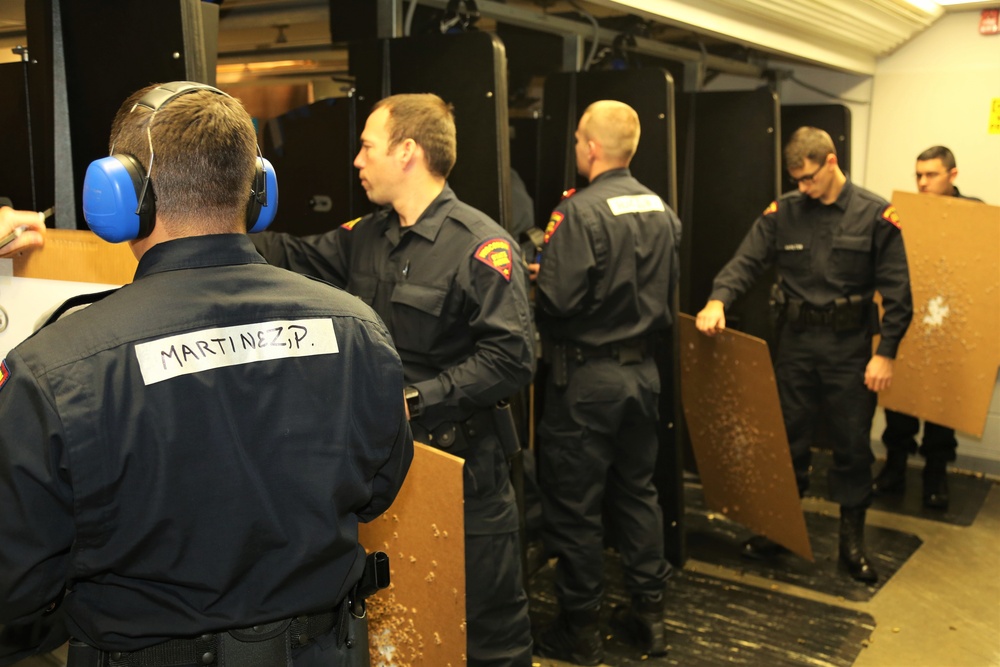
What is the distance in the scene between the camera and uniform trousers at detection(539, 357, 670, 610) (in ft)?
9.99

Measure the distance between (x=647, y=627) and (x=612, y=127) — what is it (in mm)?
1696

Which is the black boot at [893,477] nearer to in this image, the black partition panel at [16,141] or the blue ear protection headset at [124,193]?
the black partition panel at [16,141]

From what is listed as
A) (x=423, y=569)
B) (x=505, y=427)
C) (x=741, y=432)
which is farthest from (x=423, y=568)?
→ (x=741, y=432)

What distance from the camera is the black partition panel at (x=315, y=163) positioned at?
3049mm

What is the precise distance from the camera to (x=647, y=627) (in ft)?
10.3

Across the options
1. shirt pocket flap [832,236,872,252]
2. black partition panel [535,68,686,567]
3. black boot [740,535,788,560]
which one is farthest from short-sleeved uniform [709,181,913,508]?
black partition panel [535,68,686,567]

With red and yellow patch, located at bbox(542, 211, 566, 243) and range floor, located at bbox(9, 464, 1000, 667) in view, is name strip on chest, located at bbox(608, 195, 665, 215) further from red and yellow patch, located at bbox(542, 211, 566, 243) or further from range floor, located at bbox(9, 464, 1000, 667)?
range floor, located at bbox(9, 464, 1000, 667)

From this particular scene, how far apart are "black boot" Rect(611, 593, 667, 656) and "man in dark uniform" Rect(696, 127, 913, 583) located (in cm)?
89

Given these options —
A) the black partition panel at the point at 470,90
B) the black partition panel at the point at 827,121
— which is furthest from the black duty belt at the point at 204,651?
the black partition panel at the point at 827,121

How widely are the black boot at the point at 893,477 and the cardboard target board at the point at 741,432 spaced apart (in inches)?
51.7

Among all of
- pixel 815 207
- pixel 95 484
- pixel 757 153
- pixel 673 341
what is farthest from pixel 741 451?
pixel 95 484

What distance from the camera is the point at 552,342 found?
3168mm

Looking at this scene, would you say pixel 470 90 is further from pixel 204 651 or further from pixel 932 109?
pixel 932 109

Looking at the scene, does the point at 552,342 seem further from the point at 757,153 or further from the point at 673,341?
the point at 757,153
